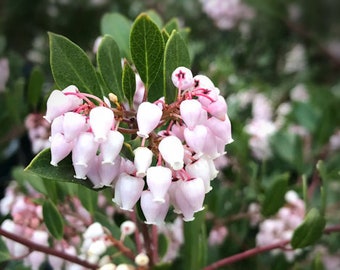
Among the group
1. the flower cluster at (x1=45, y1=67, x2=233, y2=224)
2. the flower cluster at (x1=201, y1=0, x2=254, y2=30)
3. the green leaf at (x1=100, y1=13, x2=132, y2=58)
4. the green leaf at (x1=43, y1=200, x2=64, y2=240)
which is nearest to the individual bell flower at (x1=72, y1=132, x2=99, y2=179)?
the flower cluster at (x1=45, y1=67, x2=233, y2=224)

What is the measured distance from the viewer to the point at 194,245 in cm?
99

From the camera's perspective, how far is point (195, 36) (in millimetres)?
2902

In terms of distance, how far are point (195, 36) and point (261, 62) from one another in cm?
38

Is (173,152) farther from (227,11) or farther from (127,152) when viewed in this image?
(227,11)

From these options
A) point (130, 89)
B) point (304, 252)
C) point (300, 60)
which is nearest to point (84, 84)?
point (130, 89)

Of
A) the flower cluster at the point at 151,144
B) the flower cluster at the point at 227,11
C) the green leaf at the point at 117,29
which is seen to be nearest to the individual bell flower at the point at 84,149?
the flower cluster at the point at 151,144

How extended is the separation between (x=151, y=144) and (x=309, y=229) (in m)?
0.37

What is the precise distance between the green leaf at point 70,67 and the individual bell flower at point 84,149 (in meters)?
0.13

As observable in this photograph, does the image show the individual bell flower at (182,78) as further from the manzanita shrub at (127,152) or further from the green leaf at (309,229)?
the green leaf at (309,229)

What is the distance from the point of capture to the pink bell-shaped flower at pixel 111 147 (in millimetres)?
647

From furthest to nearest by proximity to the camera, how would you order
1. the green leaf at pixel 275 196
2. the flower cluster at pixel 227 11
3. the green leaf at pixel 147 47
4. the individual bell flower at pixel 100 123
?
the flower cluster at pixel 227 11 → the green leaf at pixel 275 196 → the green leaf at pixel 147 47 → the individual bell flower at pixel 100 123

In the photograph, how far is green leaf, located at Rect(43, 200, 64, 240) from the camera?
0.95 m

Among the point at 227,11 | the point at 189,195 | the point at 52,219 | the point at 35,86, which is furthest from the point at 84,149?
the point at 227,11

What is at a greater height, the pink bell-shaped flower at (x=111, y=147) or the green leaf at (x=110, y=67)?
the green leaf at (x=110, y=67)
